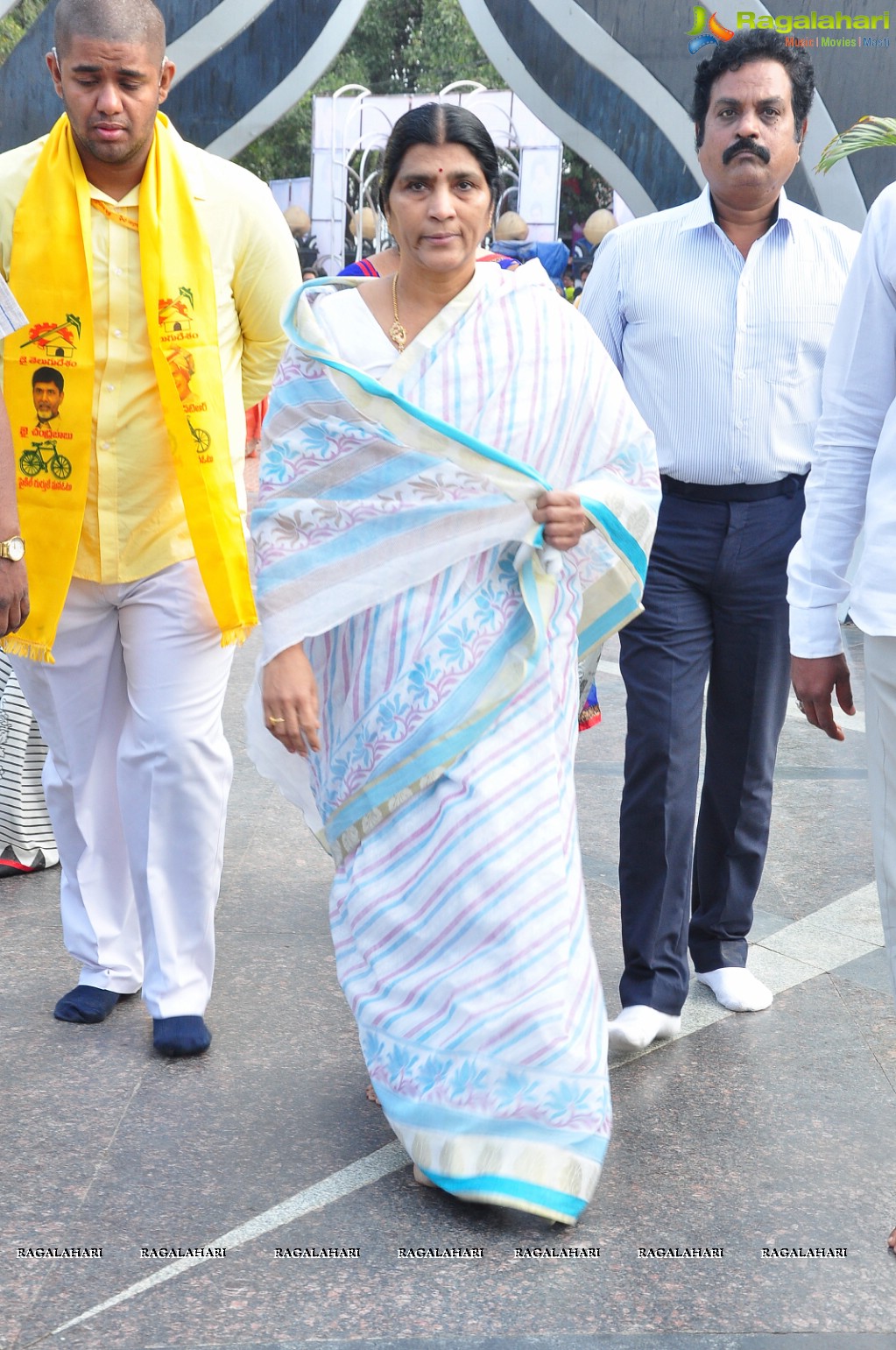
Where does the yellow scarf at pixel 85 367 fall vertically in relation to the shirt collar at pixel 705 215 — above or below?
below

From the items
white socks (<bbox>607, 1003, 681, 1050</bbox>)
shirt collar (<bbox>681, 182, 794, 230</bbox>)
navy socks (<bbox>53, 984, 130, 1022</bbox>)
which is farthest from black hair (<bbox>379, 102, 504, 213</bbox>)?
navy socks (<bbox>53, 984, 130, 1022</bbox>)

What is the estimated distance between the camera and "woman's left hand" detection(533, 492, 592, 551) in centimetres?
310

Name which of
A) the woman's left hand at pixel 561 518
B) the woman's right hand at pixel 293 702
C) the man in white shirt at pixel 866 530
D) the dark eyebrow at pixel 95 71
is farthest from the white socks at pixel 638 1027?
the dark eyebrow at pixel 95 71

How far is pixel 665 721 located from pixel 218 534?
3.68 ft

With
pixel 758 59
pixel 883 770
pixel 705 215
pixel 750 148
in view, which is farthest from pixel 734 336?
pixel 883 770

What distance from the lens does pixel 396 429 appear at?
3.09 metres

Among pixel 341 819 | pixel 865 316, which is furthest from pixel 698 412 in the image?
pixel 341 819

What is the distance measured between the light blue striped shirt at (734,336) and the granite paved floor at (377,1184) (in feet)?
4.54

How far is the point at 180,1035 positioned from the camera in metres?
3.60

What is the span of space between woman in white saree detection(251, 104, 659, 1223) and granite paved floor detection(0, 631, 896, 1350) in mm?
218

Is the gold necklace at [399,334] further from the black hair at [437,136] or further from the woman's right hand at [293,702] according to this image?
the woman's right hand at [293,702]

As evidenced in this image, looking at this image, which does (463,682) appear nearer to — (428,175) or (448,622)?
(448,622)

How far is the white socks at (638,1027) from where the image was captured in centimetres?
363

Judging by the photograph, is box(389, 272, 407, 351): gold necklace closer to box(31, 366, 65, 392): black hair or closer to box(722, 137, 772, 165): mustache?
box(31, 366, 65, 392): black hair
